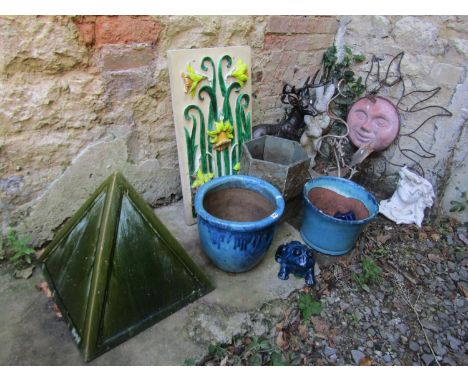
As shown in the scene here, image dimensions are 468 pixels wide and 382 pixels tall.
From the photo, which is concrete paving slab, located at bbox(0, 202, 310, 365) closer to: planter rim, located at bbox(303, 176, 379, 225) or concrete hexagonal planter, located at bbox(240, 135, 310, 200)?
planter rim, located at bbox(303, 176, 379, 225)

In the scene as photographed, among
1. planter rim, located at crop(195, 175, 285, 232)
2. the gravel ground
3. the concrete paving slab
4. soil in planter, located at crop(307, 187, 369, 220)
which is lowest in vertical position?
the gravel ground

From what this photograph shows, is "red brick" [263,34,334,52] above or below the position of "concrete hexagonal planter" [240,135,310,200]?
above

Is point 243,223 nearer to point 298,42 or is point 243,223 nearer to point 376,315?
point 376,315

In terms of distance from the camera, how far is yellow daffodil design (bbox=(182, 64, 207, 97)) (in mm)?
1912

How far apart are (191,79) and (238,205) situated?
82cm

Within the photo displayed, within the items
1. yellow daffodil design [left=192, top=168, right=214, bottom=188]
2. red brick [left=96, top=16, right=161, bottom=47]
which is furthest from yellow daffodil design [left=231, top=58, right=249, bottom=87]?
yellow daffodil design [left=192, top=168, right=214, bottom=188]

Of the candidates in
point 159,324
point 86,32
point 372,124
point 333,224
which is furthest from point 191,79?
point 372,124

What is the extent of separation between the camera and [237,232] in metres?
1.66

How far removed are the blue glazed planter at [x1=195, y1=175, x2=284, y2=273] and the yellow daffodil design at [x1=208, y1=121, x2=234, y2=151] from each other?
0.31m

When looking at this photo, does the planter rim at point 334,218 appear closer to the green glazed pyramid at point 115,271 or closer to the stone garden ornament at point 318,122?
the stone garden ornament at point 318,122

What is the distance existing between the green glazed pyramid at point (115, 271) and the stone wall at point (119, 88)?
1.22 ft

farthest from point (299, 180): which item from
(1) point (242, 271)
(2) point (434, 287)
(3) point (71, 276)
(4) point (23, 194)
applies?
(4) point (23, 194)

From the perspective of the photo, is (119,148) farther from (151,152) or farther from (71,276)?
(71,276)

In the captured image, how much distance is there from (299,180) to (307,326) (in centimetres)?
87
